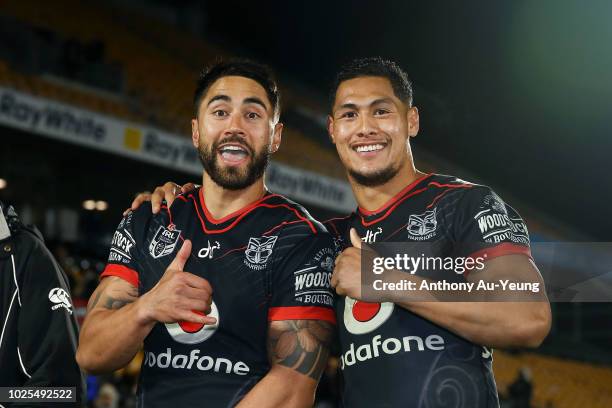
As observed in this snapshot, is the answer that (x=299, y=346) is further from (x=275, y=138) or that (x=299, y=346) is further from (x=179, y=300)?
(x=275, y=138)

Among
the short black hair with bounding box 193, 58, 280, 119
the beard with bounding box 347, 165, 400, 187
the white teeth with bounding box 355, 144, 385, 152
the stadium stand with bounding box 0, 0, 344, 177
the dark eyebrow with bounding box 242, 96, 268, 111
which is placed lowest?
the beard with bounding box 347, 165, 400, 187

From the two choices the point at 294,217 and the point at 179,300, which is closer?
the point at 179,300

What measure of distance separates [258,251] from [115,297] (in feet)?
1.79

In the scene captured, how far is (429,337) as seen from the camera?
263 centimetres

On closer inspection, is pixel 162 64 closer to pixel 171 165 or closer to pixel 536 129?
pixel 171 165

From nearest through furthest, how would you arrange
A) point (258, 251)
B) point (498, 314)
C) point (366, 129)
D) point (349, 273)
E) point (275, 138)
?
point (498, 314), point (349, 273), point (258, 251), point (366, 129), point (275, 138)

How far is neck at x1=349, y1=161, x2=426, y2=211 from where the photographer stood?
9.65 ft

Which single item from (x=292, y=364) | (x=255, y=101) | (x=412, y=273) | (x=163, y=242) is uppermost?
(x=255, y=101)

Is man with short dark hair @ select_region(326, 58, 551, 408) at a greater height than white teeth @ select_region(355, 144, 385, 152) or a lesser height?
lesser

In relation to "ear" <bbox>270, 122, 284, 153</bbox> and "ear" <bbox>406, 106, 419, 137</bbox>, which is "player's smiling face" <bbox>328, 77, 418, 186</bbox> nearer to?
"ear" <bbox>406, 106, 419, 137</bbox>

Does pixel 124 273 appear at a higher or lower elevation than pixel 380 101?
lower

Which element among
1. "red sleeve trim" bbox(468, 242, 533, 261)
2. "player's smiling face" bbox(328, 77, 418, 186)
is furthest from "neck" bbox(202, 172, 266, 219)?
"red sleeve trim" bbox(468, 242, 533, 261)

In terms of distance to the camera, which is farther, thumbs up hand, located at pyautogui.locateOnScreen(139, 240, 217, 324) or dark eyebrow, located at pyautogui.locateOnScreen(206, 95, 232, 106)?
dark eyebrow, located at pyautogui.locateOnScreen(206, 95, 232, 106)

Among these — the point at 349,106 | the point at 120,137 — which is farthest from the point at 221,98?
the point at 120,137
